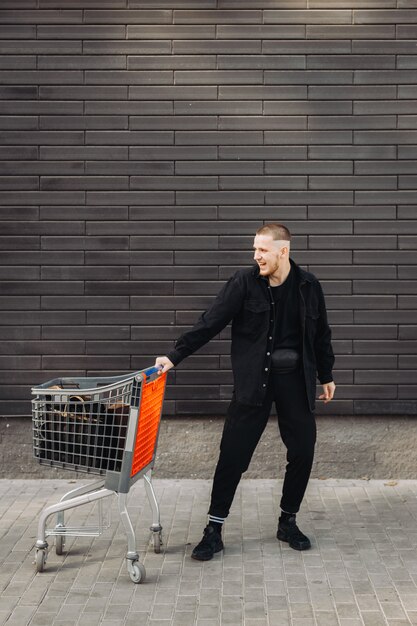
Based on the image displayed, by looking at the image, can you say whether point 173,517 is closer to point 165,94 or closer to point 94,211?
point 94,211

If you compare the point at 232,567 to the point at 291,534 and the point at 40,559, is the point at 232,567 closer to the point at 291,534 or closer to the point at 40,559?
the point at 291,534

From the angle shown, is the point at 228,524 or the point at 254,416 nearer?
the point at 254,416

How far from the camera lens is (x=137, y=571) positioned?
5.29 m

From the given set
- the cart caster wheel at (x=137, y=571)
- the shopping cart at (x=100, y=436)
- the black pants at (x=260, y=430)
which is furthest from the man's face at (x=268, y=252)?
the cart caster wheel at (x=137, y=571)

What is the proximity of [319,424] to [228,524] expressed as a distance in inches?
58.2

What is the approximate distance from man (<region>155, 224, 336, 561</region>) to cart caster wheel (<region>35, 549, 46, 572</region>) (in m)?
0.93

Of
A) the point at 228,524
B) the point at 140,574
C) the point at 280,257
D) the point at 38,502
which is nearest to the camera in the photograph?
the point at 140,574

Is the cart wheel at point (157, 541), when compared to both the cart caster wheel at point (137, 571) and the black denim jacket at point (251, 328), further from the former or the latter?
the black denim jacket at point (251, 328)

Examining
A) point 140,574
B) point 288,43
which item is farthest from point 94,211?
point 140,574

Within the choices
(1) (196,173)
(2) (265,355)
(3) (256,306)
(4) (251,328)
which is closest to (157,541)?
(2) (265,355)

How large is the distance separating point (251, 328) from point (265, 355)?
193mm

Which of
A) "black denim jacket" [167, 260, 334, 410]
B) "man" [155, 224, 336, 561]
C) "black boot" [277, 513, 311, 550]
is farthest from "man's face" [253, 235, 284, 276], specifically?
"black boot" [277, 513, 311, 550]

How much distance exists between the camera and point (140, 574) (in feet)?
17.4

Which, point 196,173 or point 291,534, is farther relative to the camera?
point 196,173
